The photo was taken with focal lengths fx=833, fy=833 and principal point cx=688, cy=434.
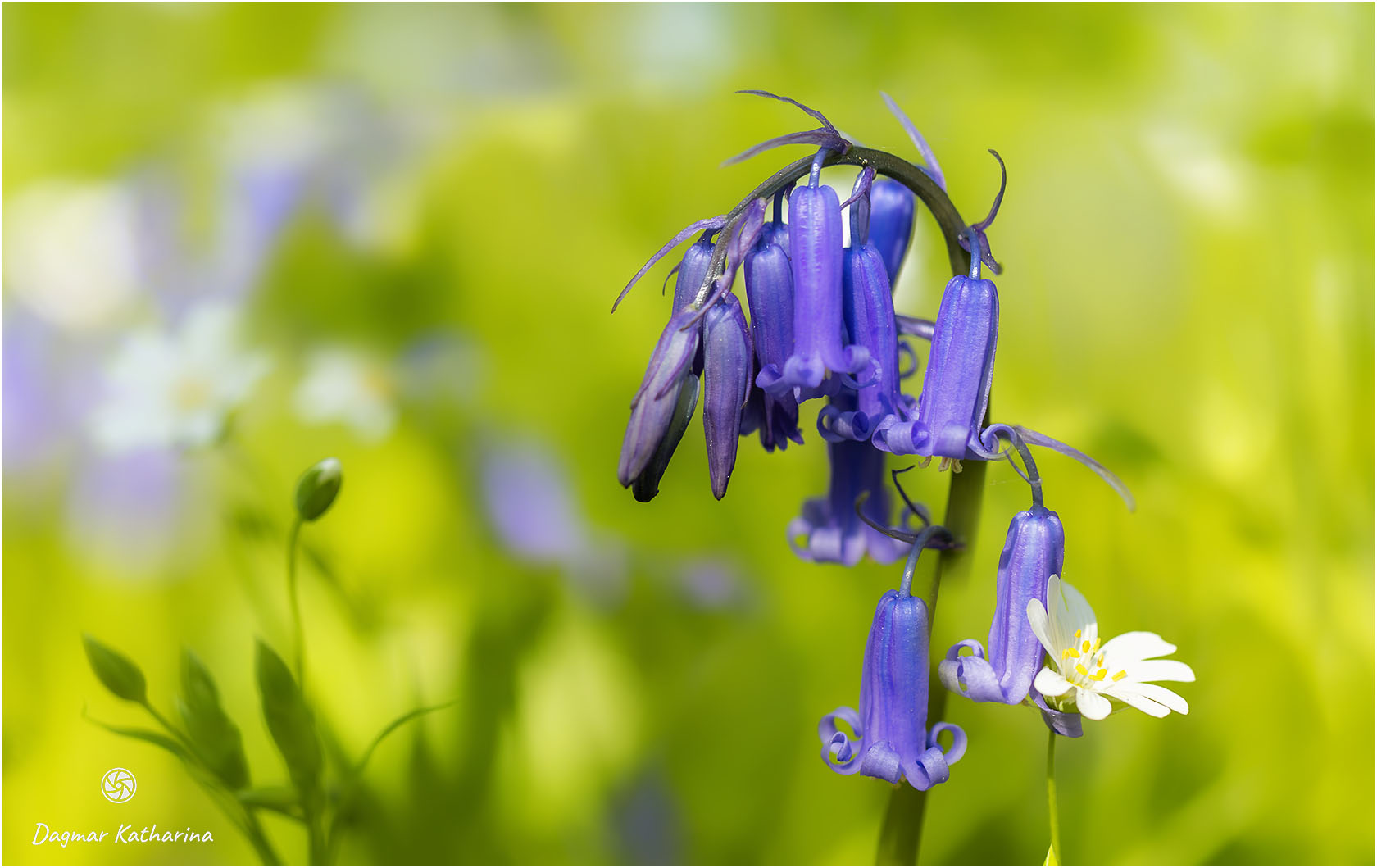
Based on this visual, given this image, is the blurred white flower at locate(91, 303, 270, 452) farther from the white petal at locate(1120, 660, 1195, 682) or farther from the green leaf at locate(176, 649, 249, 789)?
the white petal at locate(1120, 660, 1195, 682)

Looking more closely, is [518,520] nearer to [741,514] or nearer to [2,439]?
[741,514]

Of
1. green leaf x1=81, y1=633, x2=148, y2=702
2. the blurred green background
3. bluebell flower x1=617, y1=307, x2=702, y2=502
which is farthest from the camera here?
the blurred green background

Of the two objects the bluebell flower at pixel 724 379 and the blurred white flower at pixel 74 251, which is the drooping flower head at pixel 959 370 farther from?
the blurred white flower at pixel 74 251

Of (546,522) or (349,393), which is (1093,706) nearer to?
(546,522)

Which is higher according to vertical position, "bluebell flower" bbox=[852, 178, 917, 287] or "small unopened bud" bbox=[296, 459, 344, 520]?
"bluebell flower" bbox=[852, 178, 917, 287]

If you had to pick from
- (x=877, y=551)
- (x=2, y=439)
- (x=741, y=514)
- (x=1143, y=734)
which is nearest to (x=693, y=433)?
(x=741, y=514)

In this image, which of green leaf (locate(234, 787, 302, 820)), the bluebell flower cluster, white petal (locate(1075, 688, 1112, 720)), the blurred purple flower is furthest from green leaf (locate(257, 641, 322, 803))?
white petal (locate(1075, 688, 1112, 720))

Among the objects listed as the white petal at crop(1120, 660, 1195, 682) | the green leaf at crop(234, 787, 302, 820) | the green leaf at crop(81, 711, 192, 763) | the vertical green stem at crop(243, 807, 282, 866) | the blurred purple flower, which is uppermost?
the white petal at crop(1120, 660, 1195, 682)
